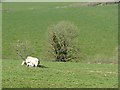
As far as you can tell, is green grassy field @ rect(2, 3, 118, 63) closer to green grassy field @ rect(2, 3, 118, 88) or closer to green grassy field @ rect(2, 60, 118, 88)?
green grassy field @ rect(2, 3, 118, 88)

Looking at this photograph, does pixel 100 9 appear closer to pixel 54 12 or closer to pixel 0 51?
pixel 54 12

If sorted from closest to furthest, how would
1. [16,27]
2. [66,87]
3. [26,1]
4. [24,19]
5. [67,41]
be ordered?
1. [66,87]
2. [67,41]
3. [16,27]
4. [24,19]
5. [26,1]

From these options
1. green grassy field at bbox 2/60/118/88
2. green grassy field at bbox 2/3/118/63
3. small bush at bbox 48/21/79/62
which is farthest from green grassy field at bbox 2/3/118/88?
green grassy field at bbox 2/60/118/88

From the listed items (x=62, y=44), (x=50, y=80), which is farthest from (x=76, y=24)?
(x=50, y=80)

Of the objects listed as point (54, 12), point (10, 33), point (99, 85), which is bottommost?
point (99, 85)

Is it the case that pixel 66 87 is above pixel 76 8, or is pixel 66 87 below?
below

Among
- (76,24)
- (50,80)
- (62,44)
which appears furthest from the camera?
(76,24)

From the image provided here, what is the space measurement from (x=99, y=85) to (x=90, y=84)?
1.51ft

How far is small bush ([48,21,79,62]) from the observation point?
47.3 metres

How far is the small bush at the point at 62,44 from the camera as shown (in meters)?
47.3

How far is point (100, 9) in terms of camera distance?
77.4 meters

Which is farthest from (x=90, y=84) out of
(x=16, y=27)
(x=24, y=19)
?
(x=24, y=19)

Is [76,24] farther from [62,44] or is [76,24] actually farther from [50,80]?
[50,80]

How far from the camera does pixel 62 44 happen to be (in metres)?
48.0
